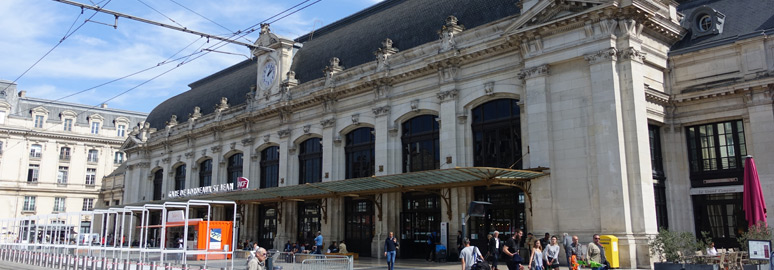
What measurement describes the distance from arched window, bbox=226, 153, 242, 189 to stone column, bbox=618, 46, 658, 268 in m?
31.2

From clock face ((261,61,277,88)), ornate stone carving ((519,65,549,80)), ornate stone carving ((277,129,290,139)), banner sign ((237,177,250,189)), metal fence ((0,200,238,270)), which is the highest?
clock face ((261,61,277,88))

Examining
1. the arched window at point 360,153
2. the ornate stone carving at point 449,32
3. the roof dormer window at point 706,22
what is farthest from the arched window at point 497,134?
the roof dormer window at point 706,22

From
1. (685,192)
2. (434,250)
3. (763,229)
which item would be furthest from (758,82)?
(434,250)

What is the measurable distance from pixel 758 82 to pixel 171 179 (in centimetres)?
4710

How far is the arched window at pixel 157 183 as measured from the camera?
6006 centimetres

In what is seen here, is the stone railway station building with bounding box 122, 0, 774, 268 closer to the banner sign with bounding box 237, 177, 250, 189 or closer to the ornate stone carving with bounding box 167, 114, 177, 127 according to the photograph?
the banner sign with bounding box 237, 177, 250, 189

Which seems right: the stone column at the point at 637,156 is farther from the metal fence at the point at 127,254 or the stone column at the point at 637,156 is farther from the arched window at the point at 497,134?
the metal fence at the point at 127,254

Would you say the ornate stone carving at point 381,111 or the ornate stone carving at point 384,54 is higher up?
the ornate stone carving at point 384,54

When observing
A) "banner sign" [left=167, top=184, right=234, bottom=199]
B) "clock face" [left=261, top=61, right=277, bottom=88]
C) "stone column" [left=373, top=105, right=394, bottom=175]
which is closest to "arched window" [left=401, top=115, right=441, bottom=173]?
"stone column" [left=373, top=105, right=394, bottom=175]

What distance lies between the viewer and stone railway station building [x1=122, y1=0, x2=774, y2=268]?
→ 85.9ft

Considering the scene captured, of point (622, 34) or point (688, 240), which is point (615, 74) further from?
point (688, 240)

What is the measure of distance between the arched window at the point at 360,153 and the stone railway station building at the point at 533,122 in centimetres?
9

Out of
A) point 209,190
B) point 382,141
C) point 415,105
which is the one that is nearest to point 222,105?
point 209,190

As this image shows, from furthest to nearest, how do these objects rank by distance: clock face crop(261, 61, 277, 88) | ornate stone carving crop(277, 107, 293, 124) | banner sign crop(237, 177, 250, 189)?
clock face crop(261, 61, 277, 88), banner sign crop(237, 177, 250, 189), ornate stone carving crop(277, 107, 293, 124)
